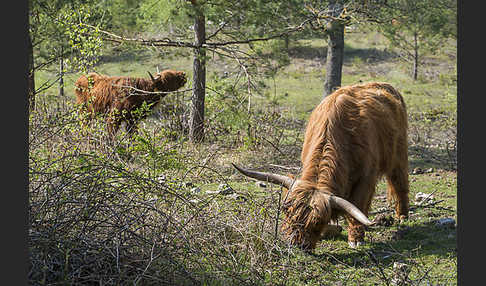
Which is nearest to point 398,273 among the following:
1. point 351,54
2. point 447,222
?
point 447,222

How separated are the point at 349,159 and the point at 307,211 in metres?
1.06

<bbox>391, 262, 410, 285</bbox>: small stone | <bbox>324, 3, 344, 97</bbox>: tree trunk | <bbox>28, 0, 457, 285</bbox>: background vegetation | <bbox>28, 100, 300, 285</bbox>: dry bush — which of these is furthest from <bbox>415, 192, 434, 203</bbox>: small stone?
<bbox>324, 3, 344, 97</bbox>: tree trunk

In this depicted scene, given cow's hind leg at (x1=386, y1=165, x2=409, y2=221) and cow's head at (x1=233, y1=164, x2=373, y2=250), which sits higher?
cow's head at (x1=233, y1=164, x2=373, y2=250)

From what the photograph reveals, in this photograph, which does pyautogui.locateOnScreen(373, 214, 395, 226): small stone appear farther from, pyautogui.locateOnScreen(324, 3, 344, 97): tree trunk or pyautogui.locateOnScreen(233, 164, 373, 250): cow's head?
pyautogui.locateOnScreen(324, 3, 344, 97): tree trunk

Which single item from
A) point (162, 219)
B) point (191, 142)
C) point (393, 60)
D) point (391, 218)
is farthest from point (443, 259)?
point (393, 60)

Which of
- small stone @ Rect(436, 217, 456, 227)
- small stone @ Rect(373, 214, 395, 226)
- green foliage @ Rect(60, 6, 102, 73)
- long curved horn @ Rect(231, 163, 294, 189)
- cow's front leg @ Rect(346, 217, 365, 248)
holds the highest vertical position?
green foliage @ Rect(60, 6, 102, 73)

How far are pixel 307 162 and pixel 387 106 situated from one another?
1714 millimetres

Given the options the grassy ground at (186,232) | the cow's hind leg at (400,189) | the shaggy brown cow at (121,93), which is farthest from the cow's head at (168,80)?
the cow's hind leg at (400,189)

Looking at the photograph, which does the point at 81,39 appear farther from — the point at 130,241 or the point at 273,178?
the point at 130,241

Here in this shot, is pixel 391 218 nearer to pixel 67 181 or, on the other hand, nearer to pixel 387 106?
pixel 387 106

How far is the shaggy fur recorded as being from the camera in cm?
518

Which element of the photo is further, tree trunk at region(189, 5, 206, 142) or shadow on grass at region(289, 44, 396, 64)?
shadow on grass at region(289, 44, 396, 64)

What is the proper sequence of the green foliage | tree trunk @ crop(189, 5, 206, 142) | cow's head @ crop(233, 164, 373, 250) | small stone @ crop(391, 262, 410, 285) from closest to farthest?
small stone @ crop(391, 262, 410, 285), cow's head @ crop(233, 164, 373, 250), the green foliage, tree trunk @ crop(189, 5, 206, 142)

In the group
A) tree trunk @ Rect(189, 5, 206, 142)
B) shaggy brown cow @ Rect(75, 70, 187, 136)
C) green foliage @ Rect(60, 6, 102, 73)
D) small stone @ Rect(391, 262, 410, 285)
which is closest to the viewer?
small stone @ Rect(391, 262, 410, 285)
